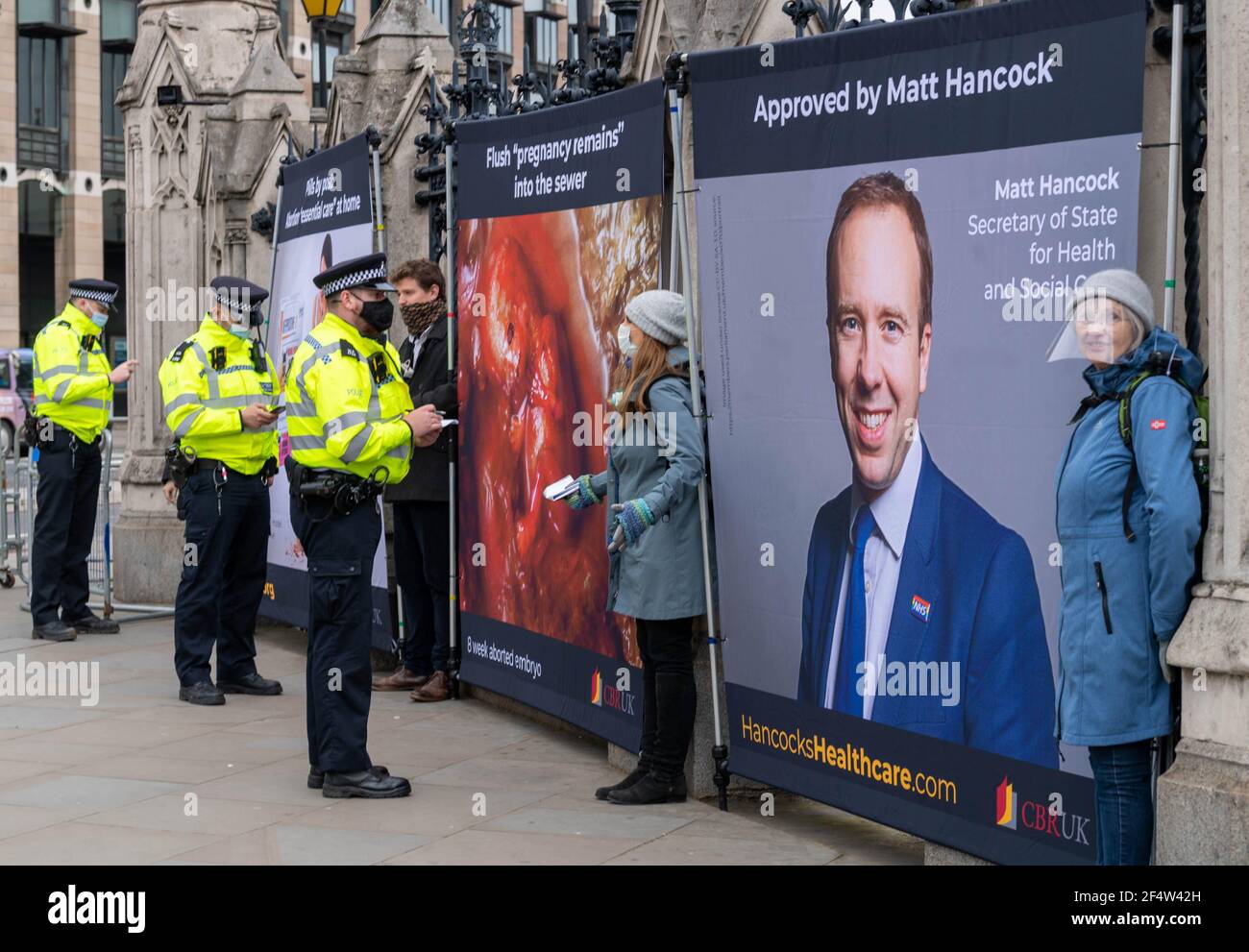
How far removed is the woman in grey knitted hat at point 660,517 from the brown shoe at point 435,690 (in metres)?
2.60

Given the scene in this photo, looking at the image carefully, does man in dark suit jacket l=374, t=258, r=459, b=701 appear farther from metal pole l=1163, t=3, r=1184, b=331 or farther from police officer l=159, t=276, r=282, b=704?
metal pole l=1163, t=3, r=1184, b=331

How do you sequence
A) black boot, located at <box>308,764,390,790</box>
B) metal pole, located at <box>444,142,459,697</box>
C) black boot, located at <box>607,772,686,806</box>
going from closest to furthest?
black boot, located at <box>607,772,686,806</box> < black boot, located at <box>308,764,390,790</box> < metal pole, located at <box>444,142,459,697</box>

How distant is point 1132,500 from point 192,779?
423 cm

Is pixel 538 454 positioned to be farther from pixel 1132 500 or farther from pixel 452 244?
pixel 1132 500

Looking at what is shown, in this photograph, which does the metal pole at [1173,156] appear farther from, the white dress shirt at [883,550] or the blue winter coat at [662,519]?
the blue winter coat at [662,519]

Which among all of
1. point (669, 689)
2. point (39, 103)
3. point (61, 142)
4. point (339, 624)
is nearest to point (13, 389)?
point (61, 142)

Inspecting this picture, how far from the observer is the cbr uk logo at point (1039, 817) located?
199 inches

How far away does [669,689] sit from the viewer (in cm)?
661

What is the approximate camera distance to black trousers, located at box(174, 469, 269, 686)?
361 inches

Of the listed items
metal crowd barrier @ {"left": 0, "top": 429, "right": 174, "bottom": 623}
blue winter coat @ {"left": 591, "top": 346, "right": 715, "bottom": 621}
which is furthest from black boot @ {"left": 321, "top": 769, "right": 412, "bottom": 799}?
metal crowd barrier @ {"left": 0, "top": 429, "right": 174, "bottom": 623}

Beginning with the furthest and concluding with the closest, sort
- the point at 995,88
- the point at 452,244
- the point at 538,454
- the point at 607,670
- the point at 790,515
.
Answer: the point at 452,244 → the point at 538,454 → the point at 607,670 → the point at 790,515 → the point at 995,88

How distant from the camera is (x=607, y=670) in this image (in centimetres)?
743

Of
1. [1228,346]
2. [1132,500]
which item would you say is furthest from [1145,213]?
[1132,500]

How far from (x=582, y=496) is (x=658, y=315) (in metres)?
0.79
